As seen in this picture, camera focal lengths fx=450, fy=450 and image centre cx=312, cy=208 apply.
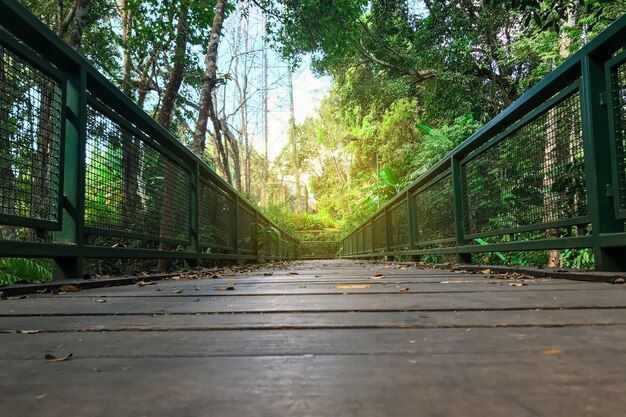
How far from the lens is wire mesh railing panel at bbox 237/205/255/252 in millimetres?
6980

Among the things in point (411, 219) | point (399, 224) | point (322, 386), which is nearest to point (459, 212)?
point (411, 219)

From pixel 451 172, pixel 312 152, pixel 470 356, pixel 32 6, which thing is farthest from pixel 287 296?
pixel 312 152

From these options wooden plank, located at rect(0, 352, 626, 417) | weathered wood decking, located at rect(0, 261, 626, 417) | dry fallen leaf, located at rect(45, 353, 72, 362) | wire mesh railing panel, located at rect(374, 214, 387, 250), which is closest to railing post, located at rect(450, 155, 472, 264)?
weathered wood decking, located at rect(0, 261, 626, 417)

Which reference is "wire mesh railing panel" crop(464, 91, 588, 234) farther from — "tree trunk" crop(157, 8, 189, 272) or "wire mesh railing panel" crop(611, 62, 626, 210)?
"tree trunk" crop(157, 8, 189, 272)

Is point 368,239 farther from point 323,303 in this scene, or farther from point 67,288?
point 323,303

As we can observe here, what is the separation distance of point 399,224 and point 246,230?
2.57 metres

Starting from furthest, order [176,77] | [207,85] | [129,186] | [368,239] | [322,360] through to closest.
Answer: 1. [368,239]
2. [207,85]
3. [176,77]
4. [129,186]
5. [322,360]

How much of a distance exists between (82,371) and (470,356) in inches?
27.5

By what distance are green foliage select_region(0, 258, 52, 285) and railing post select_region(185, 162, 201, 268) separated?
1.29m

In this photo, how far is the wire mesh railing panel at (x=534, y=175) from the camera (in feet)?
8.84

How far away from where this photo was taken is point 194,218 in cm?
472

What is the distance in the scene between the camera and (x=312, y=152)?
120 ft

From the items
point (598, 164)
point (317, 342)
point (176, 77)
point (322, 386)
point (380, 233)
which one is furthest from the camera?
point (380, 233)

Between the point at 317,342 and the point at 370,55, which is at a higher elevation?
the point at 370,55
